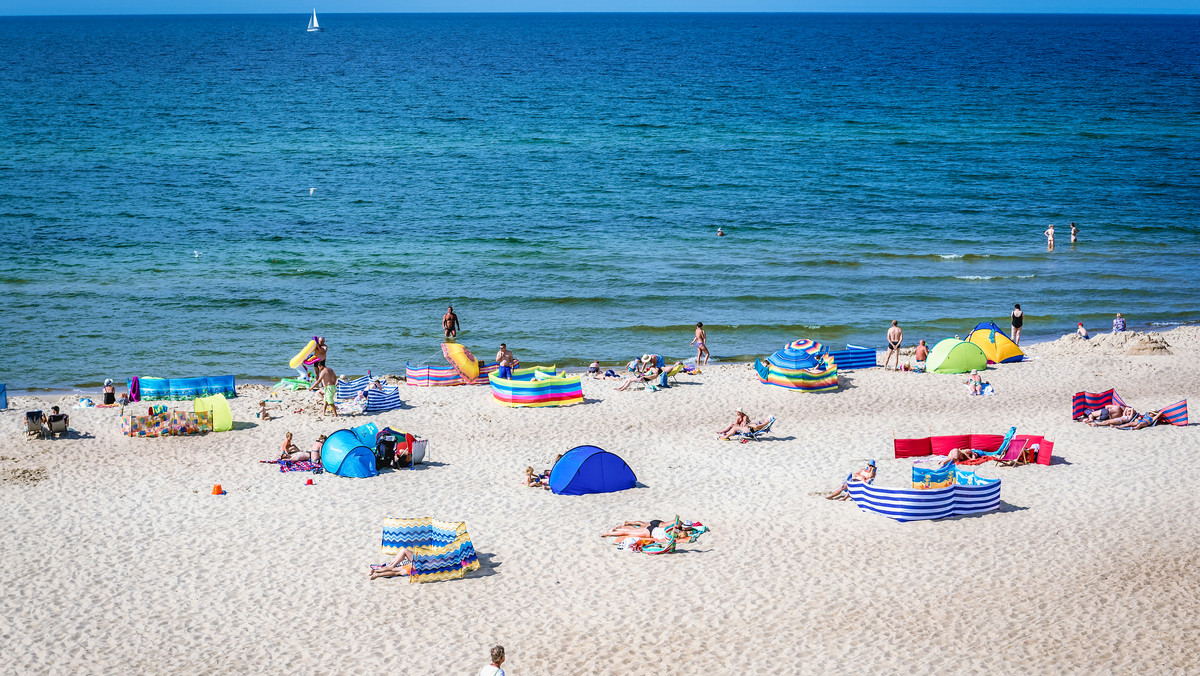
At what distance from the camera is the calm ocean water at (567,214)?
92.8 ft

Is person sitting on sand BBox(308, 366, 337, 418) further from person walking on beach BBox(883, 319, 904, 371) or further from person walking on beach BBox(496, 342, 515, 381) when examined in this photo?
person walking on beach BBox(883, 319, 904, 371)

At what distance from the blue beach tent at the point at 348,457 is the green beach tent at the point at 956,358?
1331 cm

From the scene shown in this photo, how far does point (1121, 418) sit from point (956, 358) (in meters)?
4.40

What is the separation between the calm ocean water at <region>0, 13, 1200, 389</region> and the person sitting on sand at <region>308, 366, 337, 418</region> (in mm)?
3369

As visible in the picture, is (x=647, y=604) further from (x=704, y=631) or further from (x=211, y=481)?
(x=211, y=481)

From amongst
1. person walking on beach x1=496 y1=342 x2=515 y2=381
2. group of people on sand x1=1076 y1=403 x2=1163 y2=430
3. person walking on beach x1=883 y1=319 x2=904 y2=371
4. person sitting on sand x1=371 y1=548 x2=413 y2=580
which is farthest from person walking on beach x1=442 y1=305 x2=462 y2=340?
group of people on sand x1=1076 y1=403 x2=1163 y2=430

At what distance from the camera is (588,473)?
648 inches

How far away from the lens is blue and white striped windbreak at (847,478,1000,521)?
1501 centimetres

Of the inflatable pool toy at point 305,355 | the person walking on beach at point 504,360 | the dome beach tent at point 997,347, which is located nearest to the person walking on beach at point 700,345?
the person walking on beach at point 504,360

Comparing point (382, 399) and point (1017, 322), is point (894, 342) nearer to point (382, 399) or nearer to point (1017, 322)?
point (1017, 322)

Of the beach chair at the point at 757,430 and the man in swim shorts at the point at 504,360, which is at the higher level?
the man in swim shorts at the point at 504,360

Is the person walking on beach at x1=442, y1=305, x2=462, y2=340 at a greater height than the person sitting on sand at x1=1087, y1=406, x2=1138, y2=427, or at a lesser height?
greater

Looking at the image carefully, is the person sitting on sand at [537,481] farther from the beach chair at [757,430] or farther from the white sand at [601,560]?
the beach chair at [757,430]

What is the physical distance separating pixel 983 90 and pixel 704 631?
81.1 m
